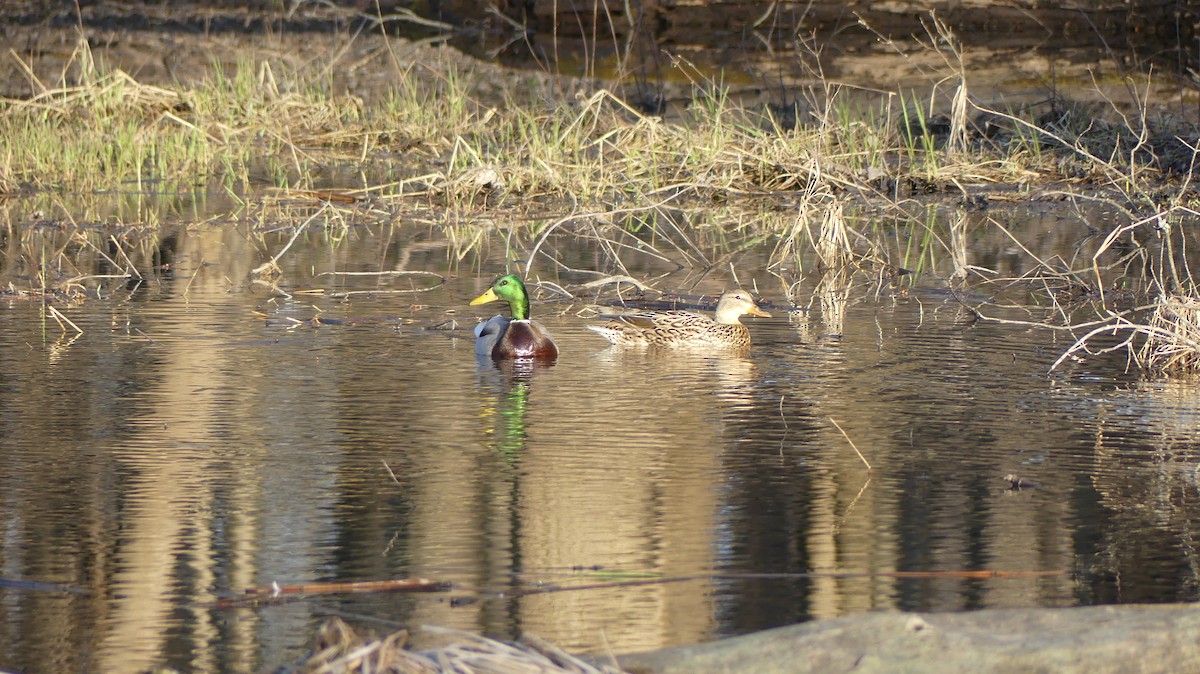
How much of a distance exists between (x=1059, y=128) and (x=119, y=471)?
11270 mm

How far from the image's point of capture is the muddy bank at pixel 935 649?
143 inches

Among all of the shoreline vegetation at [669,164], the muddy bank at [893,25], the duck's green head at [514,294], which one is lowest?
the duck's green head at [514,294]

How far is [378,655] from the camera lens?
339 centimetres

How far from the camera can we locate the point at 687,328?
8.96 m

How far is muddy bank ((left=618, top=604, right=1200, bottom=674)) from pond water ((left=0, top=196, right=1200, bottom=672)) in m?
0.64

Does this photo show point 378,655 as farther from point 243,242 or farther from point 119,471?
point 243,242

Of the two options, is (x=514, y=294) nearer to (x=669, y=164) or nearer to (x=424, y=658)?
(x=424, y=658)

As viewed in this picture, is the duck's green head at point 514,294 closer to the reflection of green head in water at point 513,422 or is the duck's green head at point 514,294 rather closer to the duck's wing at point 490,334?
the duck's wing at point 490,334

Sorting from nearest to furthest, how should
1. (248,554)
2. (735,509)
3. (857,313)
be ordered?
(248,554), (735,509), (857,313)

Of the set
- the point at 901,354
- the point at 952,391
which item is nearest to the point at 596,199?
the point at 901,354

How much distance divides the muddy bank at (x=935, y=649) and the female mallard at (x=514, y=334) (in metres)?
4.52

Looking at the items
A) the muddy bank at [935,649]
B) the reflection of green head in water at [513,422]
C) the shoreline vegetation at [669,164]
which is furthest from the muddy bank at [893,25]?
the muddy bank at [935,649]

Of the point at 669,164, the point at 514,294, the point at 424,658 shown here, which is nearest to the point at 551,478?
the point at 424,658

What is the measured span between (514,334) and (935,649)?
4711 mm
